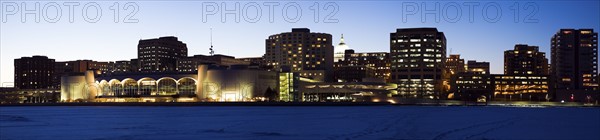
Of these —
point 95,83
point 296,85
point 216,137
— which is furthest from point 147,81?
point 216,137

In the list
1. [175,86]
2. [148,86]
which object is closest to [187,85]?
[175,86]

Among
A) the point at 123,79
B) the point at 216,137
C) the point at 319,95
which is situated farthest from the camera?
the point at 319,95

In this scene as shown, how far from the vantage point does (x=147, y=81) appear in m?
159

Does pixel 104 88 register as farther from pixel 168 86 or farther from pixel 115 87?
pixel 168 86

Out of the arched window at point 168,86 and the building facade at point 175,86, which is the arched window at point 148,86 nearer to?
the building facade at point 175,86

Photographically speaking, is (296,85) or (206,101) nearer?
(206,101)

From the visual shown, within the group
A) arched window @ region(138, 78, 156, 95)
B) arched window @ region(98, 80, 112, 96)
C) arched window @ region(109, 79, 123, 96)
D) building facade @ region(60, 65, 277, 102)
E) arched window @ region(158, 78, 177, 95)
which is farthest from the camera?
arched window @ region(98, 80, 112, 96)

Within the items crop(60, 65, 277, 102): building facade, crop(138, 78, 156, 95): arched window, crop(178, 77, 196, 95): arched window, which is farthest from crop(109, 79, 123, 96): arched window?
→ crop(178, 77, 196, 95): arched window

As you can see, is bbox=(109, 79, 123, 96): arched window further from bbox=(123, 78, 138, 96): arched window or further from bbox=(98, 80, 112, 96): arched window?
bbox=(98, 80, 112, 96): arched window

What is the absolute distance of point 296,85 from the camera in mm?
168125

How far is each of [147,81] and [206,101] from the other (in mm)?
16899

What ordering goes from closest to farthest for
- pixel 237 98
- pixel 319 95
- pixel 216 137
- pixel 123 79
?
pixel 216 137, pixel 237 98, pixel 123 79, pixel 319 95

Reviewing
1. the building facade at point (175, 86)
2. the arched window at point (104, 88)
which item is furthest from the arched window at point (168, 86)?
the arched window at point (104, 88)

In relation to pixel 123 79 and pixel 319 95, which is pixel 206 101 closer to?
pixel 123 79
